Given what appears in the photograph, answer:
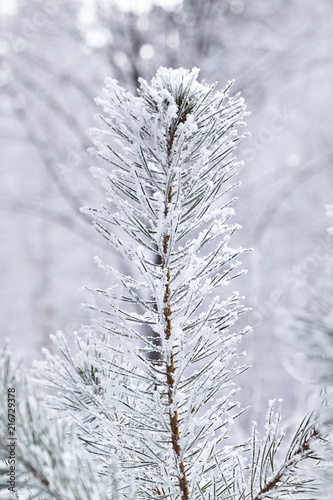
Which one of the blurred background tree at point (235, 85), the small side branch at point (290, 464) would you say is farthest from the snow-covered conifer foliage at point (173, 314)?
the blurred background tree at point (235, 85)

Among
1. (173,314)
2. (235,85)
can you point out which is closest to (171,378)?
(173,314)

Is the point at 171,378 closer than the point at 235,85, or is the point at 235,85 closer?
the point at 171,378

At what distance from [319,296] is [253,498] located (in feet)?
0.72

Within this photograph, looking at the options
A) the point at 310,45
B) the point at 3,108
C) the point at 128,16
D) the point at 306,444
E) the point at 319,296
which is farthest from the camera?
the point at 3,108

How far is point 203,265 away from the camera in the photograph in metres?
0.40

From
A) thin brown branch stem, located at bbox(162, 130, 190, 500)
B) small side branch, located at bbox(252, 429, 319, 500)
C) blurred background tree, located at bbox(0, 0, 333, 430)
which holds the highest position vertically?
blurred background tree, located at bbox(0, 0, 333, 430)

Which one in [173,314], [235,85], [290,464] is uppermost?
[235,85]

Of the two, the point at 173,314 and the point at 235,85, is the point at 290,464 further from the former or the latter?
the point at 235,85

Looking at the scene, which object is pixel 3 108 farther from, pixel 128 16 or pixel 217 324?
pixel 217 324

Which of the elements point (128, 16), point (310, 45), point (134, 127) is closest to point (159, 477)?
point (134, 127)

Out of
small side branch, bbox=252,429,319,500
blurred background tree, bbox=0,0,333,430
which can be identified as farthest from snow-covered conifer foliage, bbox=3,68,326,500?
blurred background tree, bbox=0,0,333,430

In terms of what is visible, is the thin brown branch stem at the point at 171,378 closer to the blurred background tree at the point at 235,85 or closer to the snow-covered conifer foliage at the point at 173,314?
the snow-covered conifer foliage at the point at 173,314

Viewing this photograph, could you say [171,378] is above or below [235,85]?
below

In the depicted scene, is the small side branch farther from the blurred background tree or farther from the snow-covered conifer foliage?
the blurred background tree
